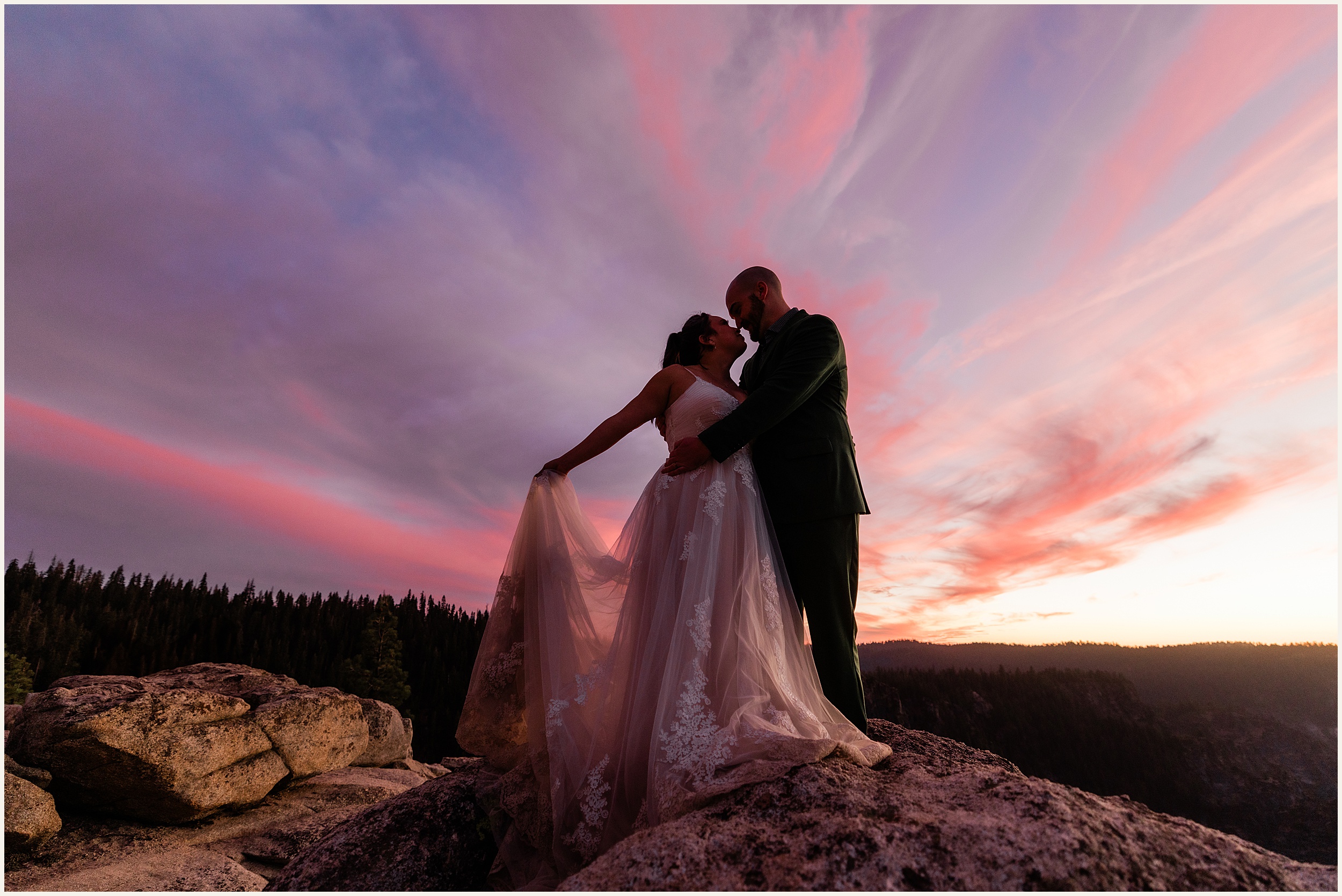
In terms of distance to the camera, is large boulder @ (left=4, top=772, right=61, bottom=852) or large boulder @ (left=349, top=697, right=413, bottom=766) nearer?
large boulder @ (left=4, top=772, right=61, bottom=852)

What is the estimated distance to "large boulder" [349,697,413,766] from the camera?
11.2 metres

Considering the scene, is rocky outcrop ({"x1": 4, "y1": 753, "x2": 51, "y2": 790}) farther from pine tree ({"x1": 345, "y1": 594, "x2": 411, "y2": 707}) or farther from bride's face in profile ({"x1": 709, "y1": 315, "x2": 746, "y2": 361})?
pine tree ({"x1": 345, "y1": 594, "x2": 411, "y2": 707})

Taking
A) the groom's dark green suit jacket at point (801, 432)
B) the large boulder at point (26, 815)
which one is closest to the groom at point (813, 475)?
the groom's dark green suit jacket at point (801, 432)

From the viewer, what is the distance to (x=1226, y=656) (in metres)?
41.4

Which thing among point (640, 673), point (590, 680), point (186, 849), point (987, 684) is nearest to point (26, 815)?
point (186, 849)

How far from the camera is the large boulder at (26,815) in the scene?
6781 mm

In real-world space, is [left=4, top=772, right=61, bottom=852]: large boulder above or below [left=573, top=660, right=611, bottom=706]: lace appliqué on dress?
below

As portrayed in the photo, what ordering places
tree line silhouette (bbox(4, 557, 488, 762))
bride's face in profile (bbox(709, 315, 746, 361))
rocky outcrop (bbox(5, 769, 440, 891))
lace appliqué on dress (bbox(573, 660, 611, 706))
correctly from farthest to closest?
Result: tree line silhouette (bbox(4, 557, 488, 762)) → rocky outcrop (bbox(5, 769, 440, 891)) → bride's face in profile (bbox(709, 315, 746, 361)) → lace appliqué on dress (bbox(573, 660, 611, 706))

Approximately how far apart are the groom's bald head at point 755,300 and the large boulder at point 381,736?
10.5m

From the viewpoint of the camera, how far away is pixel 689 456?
4.04 m

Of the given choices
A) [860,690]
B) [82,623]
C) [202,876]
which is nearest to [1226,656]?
[860,690]

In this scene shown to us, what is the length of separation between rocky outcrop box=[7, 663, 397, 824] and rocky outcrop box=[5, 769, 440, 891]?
236 millimetres

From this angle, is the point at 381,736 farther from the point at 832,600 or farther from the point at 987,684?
the point at 987,684

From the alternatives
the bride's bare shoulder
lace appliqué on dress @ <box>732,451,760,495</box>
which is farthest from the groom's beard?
lace appliqué on dress @ <box>732,451,760,495</box>
